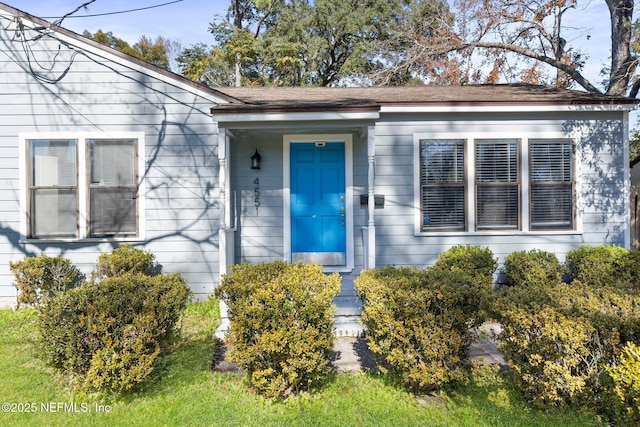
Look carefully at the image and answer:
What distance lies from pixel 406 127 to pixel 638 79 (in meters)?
7.57

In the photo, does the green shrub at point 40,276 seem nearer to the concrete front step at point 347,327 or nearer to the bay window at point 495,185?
the concrete front step at point 347,327

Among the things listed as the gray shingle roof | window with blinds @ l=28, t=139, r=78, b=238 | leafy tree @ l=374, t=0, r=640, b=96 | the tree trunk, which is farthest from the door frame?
leafy tree @ l=374, t=0, r=640, b=96

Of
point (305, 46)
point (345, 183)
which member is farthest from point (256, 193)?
point (305, 46)

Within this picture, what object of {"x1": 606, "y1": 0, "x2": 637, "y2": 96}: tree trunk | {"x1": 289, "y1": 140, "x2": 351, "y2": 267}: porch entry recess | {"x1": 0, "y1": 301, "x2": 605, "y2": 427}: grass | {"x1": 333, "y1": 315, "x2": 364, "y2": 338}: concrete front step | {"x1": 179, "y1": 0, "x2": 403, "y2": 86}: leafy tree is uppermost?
{"x1": 179, "y1": 0, "x2": 403, "y2": 86}: leafy tree

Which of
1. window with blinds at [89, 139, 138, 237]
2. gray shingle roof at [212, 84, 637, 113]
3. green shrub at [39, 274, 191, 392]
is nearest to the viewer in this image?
green shrub at [39, 274, 191, 392]

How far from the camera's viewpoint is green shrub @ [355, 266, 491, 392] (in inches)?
116

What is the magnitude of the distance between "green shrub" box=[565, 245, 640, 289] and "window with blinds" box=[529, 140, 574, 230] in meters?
0.58

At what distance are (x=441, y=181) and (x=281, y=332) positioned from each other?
4154mm

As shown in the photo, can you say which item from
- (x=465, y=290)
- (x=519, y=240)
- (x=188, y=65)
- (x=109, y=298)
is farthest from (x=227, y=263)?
(x=188, y=65)

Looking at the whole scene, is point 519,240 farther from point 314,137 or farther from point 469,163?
point 314,137

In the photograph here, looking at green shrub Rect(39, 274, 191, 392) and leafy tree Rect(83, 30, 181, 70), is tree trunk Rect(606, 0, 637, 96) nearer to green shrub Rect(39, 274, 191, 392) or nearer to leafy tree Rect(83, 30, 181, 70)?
green shrub Rect(39, 274, 191, 392)

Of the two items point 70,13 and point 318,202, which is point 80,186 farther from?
point 318,202

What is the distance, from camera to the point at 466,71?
1441cm

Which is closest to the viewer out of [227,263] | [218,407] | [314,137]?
[218,407]
